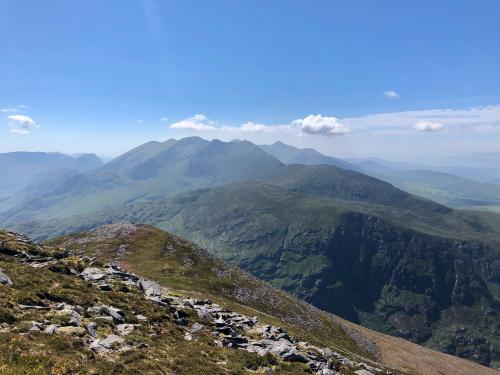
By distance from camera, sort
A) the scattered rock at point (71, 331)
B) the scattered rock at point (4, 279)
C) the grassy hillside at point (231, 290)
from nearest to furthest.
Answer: the scattered rock at point (71, 331)
the scattered rock at point (4, 279)
the grassy hillside at point (231, 290)

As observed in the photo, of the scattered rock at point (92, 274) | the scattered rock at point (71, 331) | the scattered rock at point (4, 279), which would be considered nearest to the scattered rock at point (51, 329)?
the scattered rock at point (71, 331)

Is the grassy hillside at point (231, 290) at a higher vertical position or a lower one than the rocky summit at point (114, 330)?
lower

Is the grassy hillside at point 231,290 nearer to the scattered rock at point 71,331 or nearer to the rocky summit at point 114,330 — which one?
the rocky summit at point 114,330

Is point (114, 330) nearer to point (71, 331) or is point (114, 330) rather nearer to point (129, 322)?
point (129, 322)


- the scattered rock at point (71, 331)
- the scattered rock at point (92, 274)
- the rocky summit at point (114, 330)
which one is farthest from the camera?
the scattered rock at point (92, 274)

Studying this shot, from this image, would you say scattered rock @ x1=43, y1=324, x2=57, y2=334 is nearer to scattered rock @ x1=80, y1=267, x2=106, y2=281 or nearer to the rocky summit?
the rocky summit

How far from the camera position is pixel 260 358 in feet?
113

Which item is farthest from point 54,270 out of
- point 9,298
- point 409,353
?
point 409,353

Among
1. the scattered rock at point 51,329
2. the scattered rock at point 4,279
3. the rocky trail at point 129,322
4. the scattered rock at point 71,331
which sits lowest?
the rocky trail at point 129,322

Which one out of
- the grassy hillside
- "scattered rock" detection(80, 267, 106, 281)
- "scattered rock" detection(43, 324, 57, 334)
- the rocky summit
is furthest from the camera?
the grassy hillside

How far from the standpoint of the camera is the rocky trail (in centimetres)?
2853

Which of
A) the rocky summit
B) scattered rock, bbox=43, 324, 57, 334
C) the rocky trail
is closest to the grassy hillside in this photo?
the rocky trail

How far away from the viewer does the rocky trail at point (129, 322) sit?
28.5 meters

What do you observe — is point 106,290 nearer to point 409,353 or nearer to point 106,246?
point 106,246
